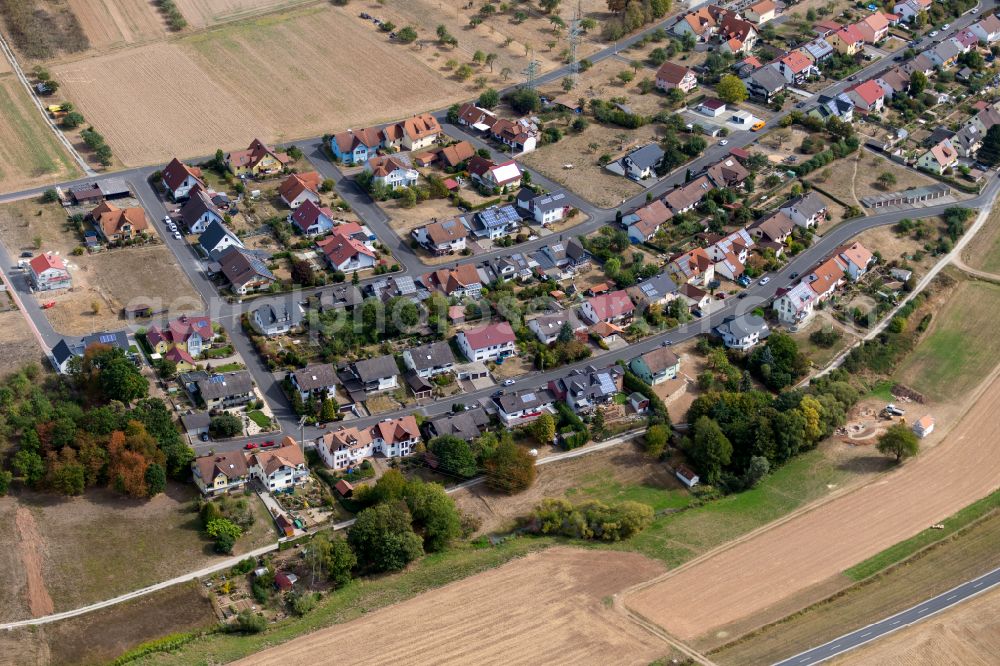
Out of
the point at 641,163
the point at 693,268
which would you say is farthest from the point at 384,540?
the point at 641,163

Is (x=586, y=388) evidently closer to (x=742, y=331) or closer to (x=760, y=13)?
(x=742, y=331)

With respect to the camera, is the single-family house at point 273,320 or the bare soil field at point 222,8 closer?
the single-family house at point 273,320

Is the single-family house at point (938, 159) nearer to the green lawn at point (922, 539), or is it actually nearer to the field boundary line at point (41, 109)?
the green lawn at point (922, 539)

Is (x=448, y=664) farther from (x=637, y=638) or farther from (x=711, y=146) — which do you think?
(x=711, y=146)

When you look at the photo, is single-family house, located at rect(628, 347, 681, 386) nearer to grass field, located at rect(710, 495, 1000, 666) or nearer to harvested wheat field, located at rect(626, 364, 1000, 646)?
harvested wheat field, located at rect(626, 364, 1000, 646)

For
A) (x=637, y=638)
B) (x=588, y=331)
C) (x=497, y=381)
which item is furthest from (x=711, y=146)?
(x=637, y=638)

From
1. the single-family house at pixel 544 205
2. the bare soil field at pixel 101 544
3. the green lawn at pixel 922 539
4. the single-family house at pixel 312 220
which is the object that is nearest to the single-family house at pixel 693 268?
the single-family house at pixel 544 205
